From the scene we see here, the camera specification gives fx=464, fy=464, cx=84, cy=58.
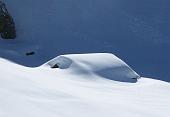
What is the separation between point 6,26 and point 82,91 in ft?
34.6

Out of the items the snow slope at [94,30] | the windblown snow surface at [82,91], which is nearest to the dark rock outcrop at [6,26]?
the snow slope at [94,30]

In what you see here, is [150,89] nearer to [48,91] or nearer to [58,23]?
[48,91]

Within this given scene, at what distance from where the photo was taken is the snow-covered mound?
26.5 feet

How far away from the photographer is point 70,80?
7.33m

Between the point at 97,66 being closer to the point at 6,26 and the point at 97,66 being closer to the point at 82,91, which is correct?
the point at 82,91

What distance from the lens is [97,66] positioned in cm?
831

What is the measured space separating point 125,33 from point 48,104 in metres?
12.2

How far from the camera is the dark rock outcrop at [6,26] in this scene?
53.2 feet

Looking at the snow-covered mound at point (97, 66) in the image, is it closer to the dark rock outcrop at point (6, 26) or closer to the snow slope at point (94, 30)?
the snow slope at point (94, 30)

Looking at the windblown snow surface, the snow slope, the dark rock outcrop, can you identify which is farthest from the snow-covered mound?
the dark rock outcrop

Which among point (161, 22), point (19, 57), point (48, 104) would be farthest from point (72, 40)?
point (48, 104)

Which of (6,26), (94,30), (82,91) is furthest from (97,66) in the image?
(6,26)

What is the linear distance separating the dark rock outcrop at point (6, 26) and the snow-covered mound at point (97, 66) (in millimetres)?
7543

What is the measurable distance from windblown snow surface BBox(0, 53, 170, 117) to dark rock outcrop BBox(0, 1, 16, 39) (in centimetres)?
754
